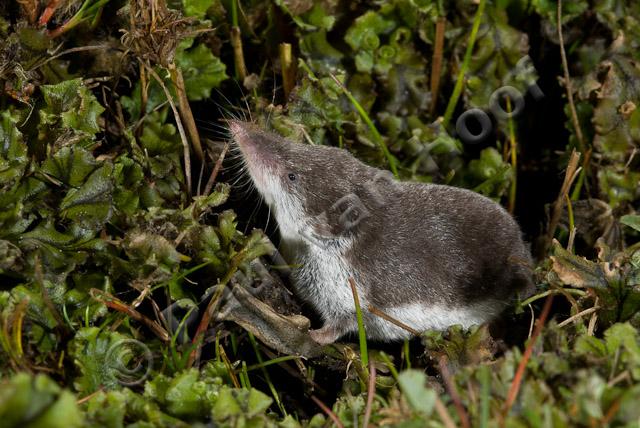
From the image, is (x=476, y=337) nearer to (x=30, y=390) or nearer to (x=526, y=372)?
(x=526, y=372)

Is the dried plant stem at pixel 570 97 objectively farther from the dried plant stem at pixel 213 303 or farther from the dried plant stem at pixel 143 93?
the dried plant stem at pixel 143 93

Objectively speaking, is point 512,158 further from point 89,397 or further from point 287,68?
point 89,397

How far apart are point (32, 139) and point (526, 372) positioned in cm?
206

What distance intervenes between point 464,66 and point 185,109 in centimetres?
150

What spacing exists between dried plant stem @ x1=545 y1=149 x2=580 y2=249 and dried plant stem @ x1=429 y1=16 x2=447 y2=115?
80cm

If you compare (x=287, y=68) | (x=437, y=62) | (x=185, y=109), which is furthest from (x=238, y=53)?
(x=437, y=62)

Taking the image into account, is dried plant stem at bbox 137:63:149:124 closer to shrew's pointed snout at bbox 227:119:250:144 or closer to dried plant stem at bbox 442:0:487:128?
shrew's pointed snout at bbox 227:119:250:144

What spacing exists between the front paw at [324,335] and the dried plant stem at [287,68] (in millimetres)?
1226

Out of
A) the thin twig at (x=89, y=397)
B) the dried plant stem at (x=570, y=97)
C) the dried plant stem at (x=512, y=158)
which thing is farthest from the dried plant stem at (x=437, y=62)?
the thin twig at (x=89, y=397)

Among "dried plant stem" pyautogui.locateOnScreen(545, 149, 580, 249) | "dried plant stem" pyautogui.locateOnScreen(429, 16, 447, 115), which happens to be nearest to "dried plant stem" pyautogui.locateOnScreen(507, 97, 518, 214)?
"dried plant stem" pyautogui.locateOnScreen(545, 149, 580, 249)

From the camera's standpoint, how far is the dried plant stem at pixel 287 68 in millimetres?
3625

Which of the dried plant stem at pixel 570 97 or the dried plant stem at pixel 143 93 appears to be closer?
the dried plant stem at pixel 143 93

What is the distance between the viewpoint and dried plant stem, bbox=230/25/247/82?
3.60 meters

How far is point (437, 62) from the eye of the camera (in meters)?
4.00
